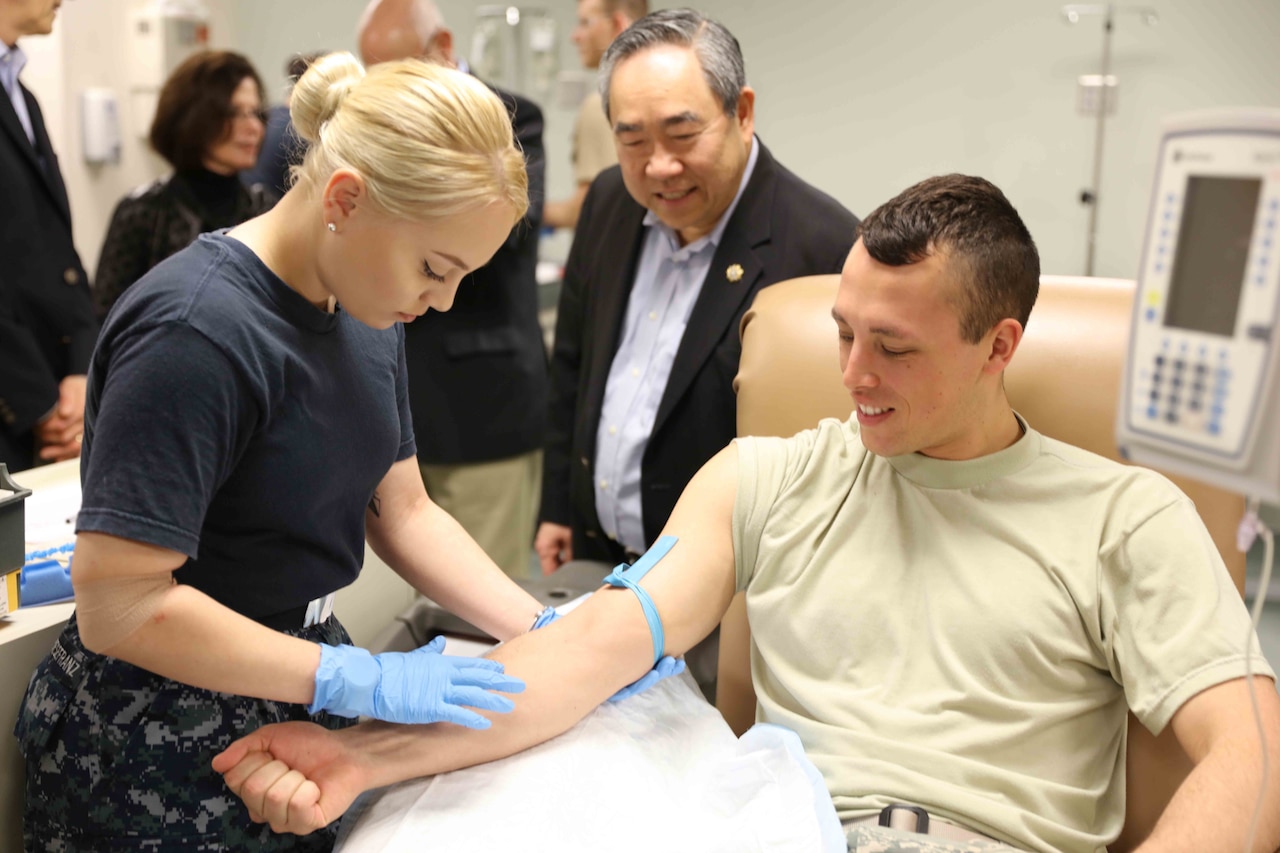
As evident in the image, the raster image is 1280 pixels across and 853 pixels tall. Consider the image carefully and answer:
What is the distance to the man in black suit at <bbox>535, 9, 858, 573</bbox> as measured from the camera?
6.36 feet

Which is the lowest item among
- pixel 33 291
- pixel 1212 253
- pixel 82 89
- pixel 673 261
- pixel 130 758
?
pixel 130 758

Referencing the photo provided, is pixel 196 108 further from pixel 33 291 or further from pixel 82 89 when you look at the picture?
pixel 82 89

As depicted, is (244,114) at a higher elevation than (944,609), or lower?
higher

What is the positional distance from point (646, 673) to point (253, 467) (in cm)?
58

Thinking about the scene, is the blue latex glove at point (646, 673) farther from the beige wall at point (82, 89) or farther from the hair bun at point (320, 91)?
the beige wall at point (82, 89)

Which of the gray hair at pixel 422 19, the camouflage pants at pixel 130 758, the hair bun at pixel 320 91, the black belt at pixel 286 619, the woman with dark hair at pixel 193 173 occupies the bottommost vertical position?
the camouflage pants at pixel 130 758

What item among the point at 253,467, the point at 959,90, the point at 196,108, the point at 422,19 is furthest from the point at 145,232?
the point at 959,90

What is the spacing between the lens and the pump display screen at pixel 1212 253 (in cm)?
79

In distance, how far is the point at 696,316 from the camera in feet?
6.47

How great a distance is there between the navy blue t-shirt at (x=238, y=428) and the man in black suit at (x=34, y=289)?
4.44 ft

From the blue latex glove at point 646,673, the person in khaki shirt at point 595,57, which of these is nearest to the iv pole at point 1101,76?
the person in khaki shirt at point 595,57

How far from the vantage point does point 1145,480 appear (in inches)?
54.1

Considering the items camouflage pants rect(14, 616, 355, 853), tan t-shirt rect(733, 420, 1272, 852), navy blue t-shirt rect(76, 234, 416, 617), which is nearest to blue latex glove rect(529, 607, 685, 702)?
tan t-shirt rect(733, 420, 1272, 852)

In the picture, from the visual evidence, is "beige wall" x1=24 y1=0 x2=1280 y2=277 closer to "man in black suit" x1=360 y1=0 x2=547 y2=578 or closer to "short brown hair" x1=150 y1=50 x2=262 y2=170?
"short brown hair" x1=150 y1=50 x2=262 y2=170
